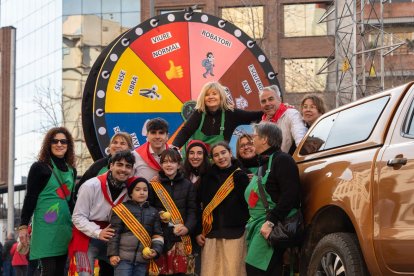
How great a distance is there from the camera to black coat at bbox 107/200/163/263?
7.39 metres

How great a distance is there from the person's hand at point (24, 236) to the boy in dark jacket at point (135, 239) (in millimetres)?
1028

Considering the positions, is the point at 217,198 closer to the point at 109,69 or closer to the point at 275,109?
the point at 275,109

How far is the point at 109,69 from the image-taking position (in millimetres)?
11016

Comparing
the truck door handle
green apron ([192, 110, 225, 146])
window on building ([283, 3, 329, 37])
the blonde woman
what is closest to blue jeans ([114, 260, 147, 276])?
the blonde woman

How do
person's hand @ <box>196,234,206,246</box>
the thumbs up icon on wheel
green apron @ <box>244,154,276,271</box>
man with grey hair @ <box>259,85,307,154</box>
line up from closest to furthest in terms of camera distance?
green apron @ <box>244,154,276,271</box> < person's hand @ <box>196,234,206,246</box> < man with grey hair @ <box>259,85,307,154</box> < the thumbs up icon on wheel

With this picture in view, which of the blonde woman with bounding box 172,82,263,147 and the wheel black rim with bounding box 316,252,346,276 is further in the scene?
the blonde woman with bounding box 172,82,263,147

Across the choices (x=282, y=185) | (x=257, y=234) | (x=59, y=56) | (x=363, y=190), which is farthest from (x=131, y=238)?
(x=59, y=56)

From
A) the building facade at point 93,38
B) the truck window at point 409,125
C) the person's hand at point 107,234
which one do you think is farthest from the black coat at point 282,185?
the building facade at point 93,38

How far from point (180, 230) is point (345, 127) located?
6.09 feet

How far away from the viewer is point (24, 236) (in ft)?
26.2

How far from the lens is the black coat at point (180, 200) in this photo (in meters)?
7.72

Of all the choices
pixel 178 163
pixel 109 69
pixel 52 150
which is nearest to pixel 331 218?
pixel 178 163

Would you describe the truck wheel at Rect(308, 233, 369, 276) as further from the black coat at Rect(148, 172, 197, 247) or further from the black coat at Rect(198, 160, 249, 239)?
the black coat at Rect(148, 172, 197, 247)

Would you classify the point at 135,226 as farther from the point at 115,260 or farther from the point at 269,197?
the point at 269,197
